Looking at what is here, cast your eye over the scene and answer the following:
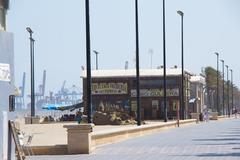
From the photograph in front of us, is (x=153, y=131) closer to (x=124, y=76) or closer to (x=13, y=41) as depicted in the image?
(x=13, y=41)

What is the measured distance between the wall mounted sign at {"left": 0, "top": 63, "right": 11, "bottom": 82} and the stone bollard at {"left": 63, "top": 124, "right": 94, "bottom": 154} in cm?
496

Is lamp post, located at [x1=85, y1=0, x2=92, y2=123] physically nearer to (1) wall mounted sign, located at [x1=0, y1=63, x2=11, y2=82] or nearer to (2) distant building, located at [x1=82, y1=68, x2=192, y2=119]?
(1) wall mounted sign, located at [x1=0, y1=63, x2=11, y2=82]

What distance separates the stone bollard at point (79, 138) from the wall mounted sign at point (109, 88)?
70.9 metres

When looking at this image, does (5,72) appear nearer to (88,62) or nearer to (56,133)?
(88,62)

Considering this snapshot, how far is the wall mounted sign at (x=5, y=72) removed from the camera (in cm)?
1841

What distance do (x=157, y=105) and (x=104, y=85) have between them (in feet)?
24.6

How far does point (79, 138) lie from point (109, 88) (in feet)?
235

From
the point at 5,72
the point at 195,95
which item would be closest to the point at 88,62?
the point at 5,72

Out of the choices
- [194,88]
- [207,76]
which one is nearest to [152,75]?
[194,88]

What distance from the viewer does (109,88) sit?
95125 millimetres

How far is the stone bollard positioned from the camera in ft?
76.7

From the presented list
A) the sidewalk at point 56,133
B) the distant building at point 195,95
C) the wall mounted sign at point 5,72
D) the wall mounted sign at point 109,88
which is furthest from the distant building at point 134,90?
the wall mounted sign at point 5,72

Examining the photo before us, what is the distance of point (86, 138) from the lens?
23.5 metres

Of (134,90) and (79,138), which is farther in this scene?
(134,90)
